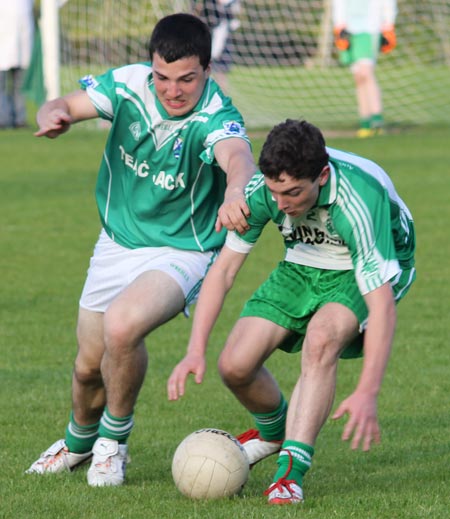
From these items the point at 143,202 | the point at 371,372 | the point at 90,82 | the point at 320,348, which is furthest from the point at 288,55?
the point at 371,372

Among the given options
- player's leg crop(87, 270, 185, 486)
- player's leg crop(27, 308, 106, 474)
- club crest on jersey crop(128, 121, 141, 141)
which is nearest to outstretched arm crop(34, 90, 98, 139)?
club crest on jersey crop(128, 121, 141, 141)

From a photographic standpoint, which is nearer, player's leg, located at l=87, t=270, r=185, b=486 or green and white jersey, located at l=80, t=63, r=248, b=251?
player's leg, located at l=87, t=270, r=185, b=486

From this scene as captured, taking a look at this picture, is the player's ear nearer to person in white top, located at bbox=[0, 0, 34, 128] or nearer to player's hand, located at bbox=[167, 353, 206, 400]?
player's hand, located at bbox=[167, 353, 206, 400]

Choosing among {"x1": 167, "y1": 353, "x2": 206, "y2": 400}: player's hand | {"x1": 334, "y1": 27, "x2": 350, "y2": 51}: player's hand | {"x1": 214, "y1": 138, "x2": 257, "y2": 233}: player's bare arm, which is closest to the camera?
{"x1": 167, "y1": 353, "x2": 206, "y2": 400}: player's hand

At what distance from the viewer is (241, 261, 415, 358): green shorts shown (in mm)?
5332

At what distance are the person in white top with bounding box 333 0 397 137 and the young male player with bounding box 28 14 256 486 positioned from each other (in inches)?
526

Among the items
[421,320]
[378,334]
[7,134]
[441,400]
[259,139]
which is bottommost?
[7,134]

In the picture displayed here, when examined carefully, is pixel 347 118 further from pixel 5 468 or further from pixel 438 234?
pixel 5 468

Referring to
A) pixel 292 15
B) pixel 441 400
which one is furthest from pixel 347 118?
pixel 441 400

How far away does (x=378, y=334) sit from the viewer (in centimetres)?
477

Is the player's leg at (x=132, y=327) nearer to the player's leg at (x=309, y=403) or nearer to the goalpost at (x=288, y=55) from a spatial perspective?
the player's leg at (x=309, y=403)

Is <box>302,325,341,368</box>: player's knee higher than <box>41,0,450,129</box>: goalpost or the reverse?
higher

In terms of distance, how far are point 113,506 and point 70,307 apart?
15.1 feet

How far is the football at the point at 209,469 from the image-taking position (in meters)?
5.16
